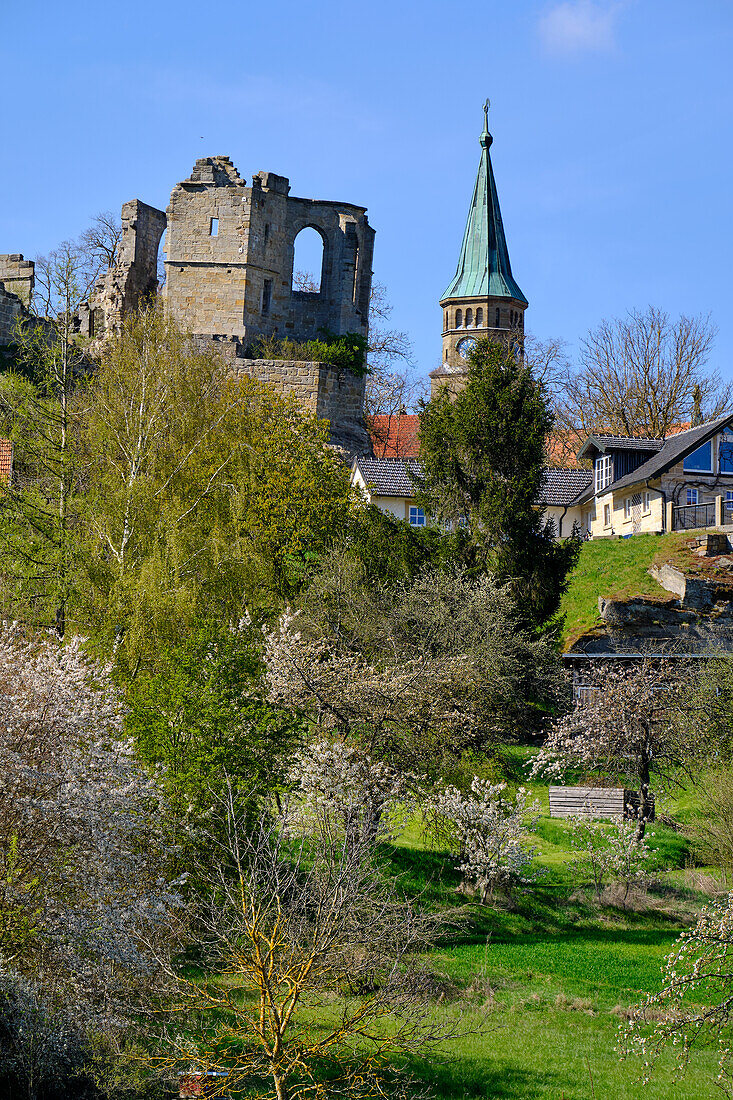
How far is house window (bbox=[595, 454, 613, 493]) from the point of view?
43.3 meters

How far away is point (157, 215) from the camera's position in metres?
40.5

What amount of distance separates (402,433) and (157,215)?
2301 centimetres

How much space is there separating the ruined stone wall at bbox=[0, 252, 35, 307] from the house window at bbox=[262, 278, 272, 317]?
8.73m

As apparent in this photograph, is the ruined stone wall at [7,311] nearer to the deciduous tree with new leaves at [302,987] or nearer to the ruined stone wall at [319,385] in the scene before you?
the ruined stone wall at [319,385]

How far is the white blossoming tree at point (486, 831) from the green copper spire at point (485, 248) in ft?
197

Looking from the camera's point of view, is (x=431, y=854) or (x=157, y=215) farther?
(x=157, y=215)

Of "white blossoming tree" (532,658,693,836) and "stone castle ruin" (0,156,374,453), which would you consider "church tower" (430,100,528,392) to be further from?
"white blossoming tree" (532,658,693,836)

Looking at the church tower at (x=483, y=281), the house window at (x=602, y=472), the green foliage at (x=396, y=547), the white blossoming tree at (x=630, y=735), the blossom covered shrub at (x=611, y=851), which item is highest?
the church tower at (x=483, y=281)

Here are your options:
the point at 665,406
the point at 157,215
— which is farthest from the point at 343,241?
the point at 665,406

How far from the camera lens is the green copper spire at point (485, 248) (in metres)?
74.5

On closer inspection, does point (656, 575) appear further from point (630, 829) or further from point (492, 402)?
point (630, 829)

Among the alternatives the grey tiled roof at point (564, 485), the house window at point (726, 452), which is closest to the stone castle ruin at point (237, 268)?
the grey tiled roof at point (564, 485)

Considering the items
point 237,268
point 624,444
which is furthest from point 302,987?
point 624,444

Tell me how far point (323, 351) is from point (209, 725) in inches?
914
